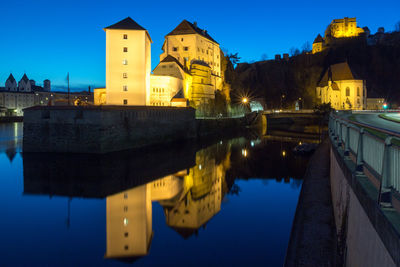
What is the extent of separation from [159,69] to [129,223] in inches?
1508

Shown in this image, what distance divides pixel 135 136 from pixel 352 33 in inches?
3341

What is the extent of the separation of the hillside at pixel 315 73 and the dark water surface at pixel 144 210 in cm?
5178

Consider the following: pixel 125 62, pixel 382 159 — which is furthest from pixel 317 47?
pixel 382 159

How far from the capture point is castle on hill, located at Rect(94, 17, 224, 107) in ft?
112

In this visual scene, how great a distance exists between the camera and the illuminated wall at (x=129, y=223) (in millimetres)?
10062

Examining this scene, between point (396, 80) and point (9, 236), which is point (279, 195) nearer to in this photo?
point (9, 236)

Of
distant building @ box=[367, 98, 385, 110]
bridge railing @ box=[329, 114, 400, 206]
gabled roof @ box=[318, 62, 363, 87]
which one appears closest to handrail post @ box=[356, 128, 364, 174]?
bridge railing @ box=[329, 114, 400, 206]

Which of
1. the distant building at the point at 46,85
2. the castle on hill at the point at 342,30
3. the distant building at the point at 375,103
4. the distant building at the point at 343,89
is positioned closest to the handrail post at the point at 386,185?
the distant building at the point at 343,89

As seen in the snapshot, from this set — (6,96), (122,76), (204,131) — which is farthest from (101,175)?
(6,96)

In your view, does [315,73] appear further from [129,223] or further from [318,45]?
[129,223]

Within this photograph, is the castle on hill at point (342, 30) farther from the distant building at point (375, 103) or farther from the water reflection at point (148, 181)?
the water reflection at point (148, 181)

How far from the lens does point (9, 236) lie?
1084cm

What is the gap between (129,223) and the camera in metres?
12.1

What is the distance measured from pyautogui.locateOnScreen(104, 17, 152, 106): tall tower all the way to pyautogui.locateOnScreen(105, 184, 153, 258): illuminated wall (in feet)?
66.8
